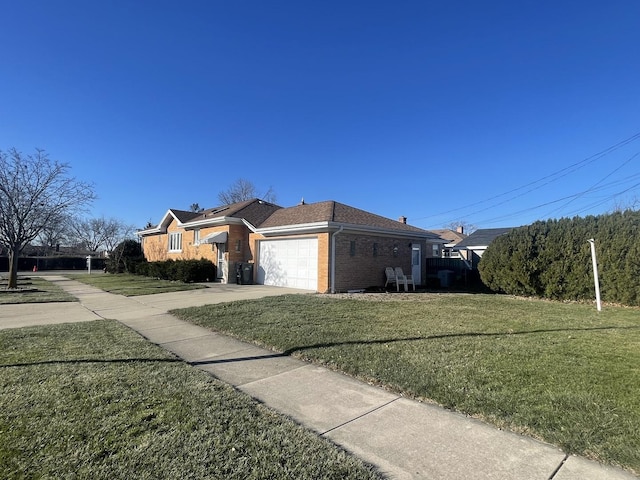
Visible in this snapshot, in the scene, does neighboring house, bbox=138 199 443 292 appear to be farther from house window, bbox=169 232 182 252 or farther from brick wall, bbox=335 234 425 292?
house window, bbox=169 232 182 252

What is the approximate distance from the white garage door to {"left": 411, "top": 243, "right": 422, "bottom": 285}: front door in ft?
18.2

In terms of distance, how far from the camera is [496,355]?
17.1ft

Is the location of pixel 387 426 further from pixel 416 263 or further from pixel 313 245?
pixel 416 263

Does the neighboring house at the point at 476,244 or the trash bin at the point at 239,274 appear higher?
the neighboring house at the point at 476,244

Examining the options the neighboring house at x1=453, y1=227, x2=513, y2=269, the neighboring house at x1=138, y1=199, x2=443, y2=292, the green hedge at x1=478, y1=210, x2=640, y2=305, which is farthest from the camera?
the neighboring house at x1=453, y1=227, x2=513, y2=269

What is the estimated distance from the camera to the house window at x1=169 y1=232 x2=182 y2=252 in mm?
25328

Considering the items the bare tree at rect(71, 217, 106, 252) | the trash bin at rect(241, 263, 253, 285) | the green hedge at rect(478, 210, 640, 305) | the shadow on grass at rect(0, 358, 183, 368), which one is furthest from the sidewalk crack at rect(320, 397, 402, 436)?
the bare tree at rect(71, 217, 106, 252)

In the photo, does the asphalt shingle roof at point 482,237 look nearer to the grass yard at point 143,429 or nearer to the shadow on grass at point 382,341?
the shadow on grass at point 382,341

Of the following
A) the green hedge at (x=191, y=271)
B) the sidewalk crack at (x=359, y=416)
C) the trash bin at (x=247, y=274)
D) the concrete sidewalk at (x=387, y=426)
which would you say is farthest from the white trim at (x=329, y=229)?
the sidewalk crack at (x=359, y=416)

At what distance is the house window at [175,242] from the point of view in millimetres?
25328

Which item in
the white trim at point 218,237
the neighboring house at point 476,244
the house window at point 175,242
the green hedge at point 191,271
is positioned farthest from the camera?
the neighboring house at point 476,244

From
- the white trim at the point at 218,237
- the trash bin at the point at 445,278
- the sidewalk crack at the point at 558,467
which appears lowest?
the sidewalk crack at the point at 558,467

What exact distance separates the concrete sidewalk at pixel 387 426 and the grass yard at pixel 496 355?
0.77 feet

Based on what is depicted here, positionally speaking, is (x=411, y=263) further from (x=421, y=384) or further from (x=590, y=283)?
(x=421, y=384)
